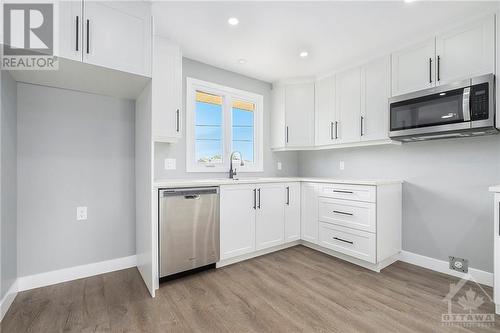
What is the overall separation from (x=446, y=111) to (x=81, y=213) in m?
3.64

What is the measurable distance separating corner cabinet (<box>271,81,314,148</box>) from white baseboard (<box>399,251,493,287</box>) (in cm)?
185

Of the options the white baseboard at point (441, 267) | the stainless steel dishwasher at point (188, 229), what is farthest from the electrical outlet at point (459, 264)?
the stainless steel dishwasher at point (188, 229)

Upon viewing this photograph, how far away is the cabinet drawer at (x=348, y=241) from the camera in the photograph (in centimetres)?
250

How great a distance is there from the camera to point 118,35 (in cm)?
183

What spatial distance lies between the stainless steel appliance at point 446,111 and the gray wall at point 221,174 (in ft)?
5.80

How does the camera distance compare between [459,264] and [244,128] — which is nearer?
[459,264]

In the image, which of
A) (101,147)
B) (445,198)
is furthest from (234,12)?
(445,198)

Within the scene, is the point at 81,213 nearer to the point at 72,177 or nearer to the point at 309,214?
the point at 72,177

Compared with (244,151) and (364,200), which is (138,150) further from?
(364,200)

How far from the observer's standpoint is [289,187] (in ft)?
10.4

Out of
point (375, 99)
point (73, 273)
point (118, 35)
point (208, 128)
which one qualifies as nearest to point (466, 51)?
point (375, 99)

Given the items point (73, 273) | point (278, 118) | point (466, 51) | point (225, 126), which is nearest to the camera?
point (466, 51)

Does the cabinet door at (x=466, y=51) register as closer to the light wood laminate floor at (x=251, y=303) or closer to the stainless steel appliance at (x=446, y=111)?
the stainless steel appliance at (x=446, y=111)

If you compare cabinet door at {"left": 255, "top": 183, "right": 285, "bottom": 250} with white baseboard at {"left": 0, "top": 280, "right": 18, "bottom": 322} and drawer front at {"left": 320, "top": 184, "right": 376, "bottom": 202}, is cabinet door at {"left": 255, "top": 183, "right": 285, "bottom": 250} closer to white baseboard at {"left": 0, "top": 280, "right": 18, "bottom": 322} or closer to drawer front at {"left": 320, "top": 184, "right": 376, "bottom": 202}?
drawer front at {"left": 320, "top": 184, "right": 376, "bottom": 202}
